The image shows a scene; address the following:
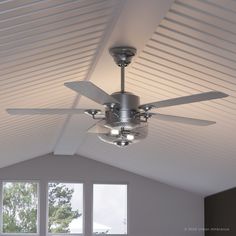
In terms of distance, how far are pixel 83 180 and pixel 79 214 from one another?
1.86 feet

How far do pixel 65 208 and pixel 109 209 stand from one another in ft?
2.43

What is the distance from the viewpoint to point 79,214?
766 cm

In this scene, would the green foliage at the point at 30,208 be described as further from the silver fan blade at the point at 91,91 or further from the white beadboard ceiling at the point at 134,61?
the silver fan blade at the point at 91,91

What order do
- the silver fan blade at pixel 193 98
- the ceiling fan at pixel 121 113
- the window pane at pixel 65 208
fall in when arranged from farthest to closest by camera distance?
the window pane at pixel 65 208, the ceiling fan at pixel 121 113, the silver fan blade at pixel 193 98

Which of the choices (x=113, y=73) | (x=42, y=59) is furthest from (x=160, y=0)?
(x=113, y=73)

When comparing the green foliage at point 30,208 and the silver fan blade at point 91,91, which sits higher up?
the silver fan blade at point 91,91

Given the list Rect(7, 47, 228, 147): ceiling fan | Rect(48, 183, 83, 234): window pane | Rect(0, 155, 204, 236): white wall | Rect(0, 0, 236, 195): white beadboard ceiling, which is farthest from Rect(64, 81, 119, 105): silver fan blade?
Rect(48, 183, 83, 234): window pane

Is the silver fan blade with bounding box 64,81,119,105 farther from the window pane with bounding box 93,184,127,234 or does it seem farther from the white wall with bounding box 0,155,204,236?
the window pane with bounding box 93,184,127,234

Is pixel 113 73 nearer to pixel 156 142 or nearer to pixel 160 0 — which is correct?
pixel 160 0

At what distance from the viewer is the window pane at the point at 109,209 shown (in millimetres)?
7672

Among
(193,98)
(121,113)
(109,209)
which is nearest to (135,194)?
(109,209)

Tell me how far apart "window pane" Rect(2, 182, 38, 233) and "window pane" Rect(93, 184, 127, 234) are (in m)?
1.00

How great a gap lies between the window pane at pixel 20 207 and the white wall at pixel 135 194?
15 cm

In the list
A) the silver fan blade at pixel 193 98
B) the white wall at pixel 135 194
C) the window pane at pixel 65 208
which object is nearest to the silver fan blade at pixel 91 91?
the silver fan blade at pixel 193 98
